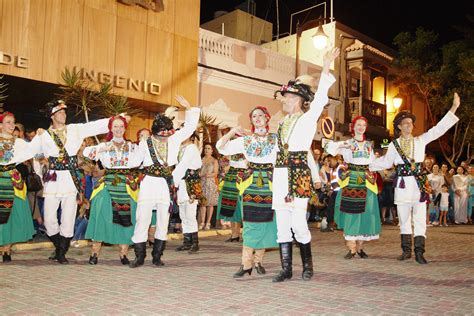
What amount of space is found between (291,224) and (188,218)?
9.93ft

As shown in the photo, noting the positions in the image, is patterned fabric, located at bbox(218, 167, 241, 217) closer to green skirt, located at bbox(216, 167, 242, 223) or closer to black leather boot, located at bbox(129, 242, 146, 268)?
green skirt, located at bbox(216, 167, 242, 223)

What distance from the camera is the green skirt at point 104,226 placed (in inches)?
260

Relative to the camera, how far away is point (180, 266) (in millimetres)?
6660

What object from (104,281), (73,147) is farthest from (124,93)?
(104,281)

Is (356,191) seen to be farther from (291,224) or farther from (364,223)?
(291,224)

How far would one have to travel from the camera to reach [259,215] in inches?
233

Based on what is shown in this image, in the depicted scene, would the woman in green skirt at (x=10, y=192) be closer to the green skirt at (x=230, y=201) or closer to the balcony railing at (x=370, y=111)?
the green skirt at (x=230, y=201)

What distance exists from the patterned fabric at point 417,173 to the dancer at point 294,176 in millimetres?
2468

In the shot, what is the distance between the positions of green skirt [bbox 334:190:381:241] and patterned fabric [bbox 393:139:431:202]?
57 cm

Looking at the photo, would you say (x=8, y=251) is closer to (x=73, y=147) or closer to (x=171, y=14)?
(x=73, y=147)

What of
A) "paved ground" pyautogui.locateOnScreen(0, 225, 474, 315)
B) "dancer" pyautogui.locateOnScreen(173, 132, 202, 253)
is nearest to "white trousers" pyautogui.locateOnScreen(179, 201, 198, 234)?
"dancer" pyautogui.locateOnScreen(173, 132, 202, 253)

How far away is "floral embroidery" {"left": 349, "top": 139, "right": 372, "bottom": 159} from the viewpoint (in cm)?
764

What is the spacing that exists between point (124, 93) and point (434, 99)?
16.2 m

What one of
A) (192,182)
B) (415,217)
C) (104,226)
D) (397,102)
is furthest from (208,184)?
(397,102)
